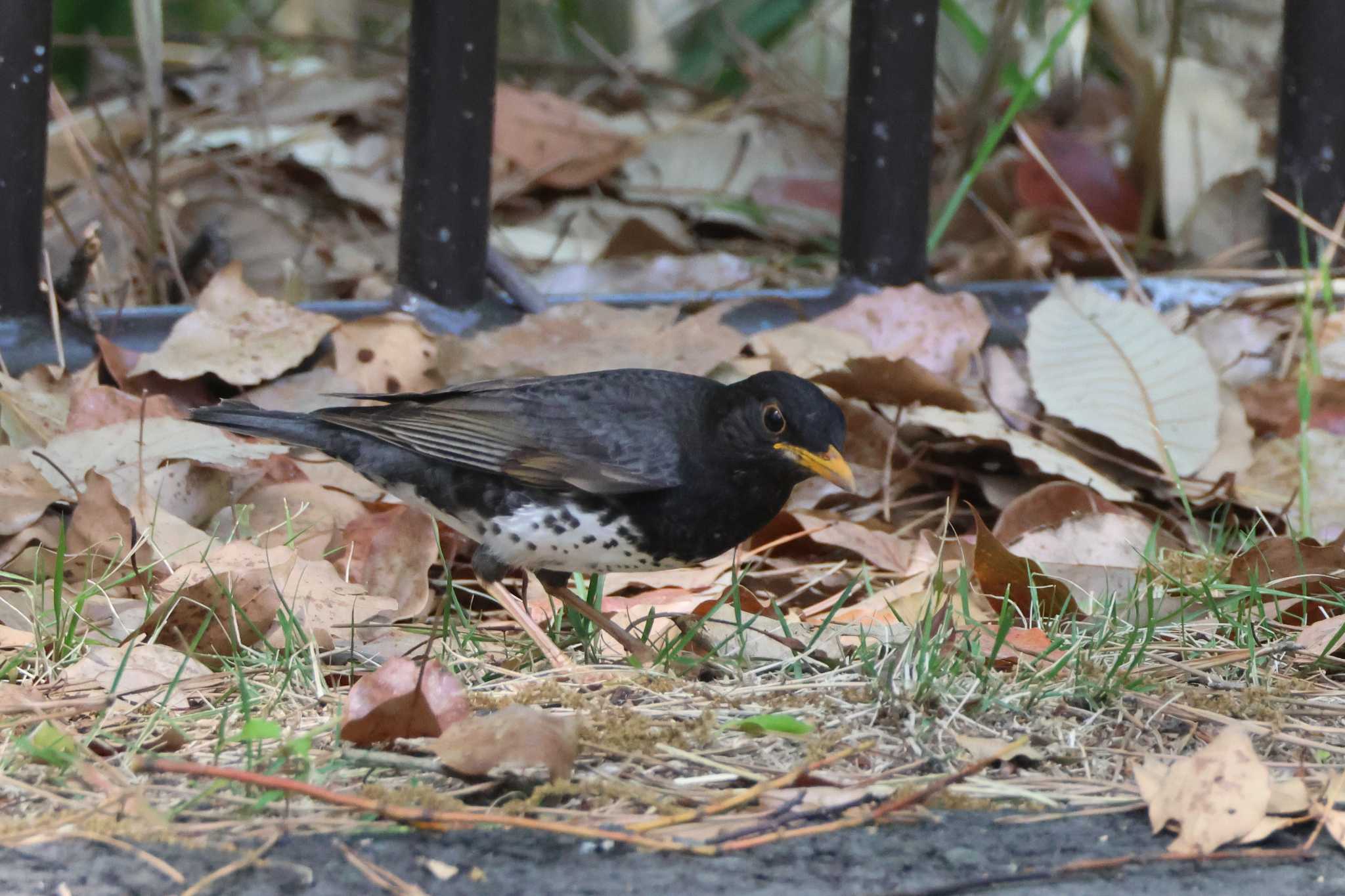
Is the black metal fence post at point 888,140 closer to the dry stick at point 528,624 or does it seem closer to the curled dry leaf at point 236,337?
the curled dry leaf at point 236,337

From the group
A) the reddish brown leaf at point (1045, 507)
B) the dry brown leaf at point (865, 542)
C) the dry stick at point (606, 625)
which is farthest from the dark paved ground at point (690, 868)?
the reddish brown leaf at point (1045, 507)

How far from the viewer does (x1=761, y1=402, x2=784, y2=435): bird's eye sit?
12.3ft

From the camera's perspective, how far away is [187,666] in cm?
320

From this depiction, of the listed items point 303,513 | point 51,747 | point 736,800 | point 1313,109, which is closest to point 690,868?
point 736,800

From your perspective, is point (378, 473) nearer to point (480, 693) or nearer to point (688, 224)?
point (480, 693)

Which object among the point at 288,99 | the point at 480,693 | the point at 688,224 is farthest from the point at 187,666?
the point at 288,99

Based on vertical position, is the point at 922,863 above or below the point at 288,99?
below

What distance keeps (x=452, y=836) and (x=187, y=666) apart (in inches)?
45.8

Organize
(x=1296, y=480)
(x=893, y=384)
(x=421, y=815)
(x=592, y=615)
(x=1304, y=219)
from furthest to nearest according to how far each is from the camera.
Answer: (x=1304, y=219) < (x=893, y=384) < (x=1296, y=480) < (x=592, y=615) < (x=421, y=815)

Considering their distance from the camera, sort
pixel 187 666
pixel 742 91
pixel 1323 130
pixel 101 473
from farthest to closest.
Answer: pixel 742 91, pixel 1323 130, pixel 101 473, pixel 187 666

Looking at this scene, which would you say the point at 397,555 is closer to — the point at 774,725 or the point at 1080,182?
the point at 774,725

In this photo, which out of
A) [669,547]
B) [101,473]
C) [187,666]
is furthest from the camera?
[101,473]

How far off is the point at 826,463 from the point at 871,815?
1433 mm

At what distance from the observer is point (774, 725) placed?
268 centimetres
